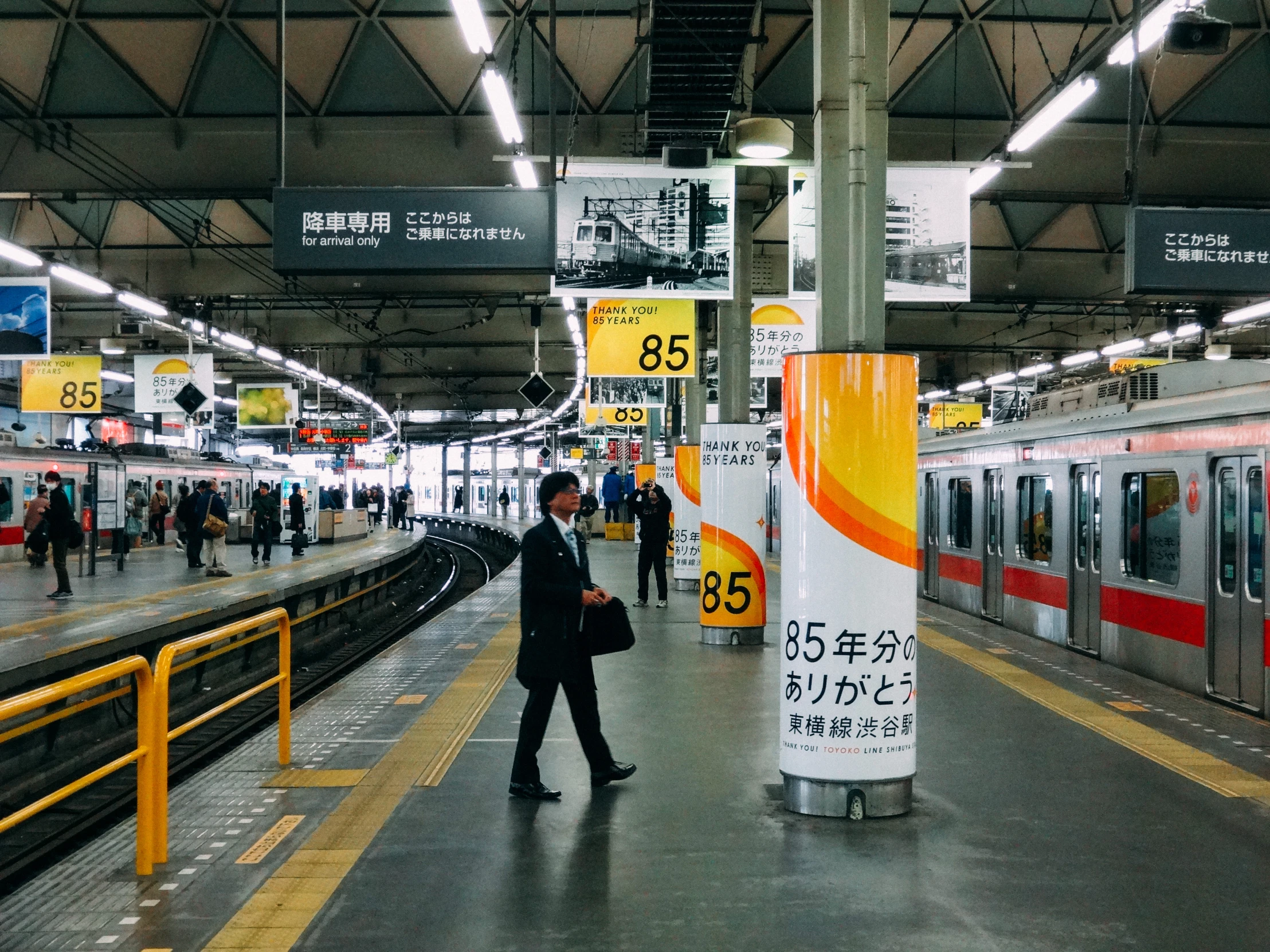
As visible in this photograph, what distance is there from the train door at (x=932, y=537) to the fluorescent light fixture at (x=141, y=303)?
499 inches

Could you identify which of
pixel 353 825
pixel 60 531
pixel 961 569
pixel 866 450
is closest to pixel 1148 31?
pixel 866 450

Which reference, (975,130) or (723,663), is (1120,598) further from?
(975,130)

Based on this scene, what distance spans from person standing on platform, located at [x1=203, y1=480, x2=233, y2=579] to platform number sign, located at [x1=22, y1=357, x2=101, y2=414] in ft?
20.8

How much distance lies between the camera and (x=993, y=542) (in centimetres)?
1480

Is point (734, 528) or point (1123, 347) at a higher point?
point (1123, 347)

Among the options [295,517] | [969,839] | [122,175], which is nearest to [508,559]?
[295,517]

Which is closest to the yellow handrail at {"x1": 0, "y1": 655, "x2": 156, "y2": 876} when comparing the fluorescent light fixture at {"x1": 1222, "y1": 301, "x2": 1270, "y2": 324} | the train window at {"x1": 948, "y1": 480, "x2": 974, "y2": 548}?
the train window at {"x1": 948, "y1": 480, "x2": 974, "y2": 548}

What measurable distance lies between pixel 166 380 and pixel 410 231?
661 inches

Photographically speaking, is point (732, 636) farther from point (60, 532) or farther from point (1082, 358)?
point (1082, 358)

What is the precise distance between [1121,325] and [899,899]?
25464 millimetres

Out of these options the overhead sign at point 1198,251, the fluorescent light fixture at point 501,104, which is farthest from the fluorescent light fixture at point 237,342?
the overhead sign at point 1198,251

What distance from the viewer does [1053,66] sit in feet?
46.0

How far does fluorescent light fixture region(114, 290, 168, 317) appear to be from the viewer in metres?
18.4

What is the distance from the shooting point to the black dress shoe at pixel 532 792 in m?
6.18
